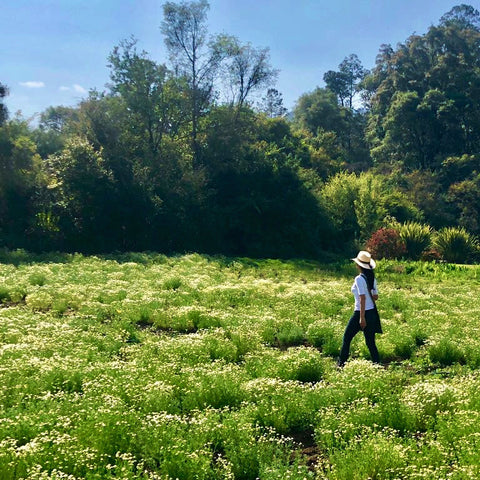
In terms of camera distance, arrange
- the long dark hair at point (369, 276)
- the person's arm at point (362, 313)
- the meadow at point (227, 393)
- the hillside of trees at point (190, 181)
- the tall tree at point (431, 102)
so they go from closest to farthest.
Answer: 1. the meadow at point (227, 393)
2. the person's arm at point (362, 313)
3. the long dark hair at point (369, 276)
4. the hillside of trees at point (190, 181)
5. the tall tree at point (431, 102)

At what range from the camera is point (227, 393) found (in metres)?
6.86

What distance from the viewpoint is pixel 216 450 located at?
576 centimetres

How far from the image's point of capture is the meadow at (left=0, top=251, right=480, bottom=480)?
4.91m

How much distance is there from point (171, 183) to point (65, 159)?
7.71 meters

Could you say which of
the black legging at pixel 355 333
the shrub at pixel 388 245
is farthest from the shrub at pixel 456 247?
the black legging at pixel 355 333

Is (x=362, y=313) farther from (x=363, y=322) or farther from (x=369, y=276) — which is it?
(x=369, y=276)

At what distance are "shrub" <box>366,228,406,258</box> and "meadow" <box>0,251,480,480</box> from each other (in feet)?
60.0

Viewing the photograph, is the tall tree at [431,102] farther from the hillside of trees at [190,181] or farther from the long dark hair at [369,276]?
the long dark hair at [369,276]

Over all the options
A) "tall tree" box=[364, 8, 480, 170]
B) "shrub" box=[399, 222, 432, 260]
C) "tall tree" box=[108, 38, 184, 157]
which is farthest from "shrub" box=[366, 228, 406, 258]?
"tall tree" box=[364, 8, 480, 170]

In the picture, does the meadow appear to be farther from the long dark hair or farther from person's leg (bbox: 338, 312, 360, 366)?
the long dark hair

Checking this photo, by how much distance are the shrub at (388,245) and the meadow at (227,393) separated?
18273mm

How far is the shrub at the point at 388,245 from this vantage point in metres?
32.3

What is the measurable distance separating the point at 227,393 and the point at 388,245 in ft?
90.6

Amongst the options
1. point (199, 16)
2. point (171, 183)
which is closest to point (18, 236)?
point (171, 183)
